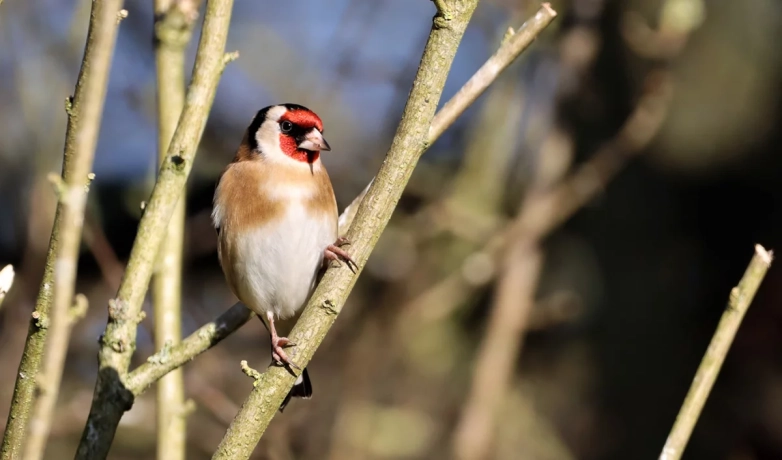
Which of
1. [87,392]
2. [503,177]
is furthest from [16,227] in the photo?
[503,177]

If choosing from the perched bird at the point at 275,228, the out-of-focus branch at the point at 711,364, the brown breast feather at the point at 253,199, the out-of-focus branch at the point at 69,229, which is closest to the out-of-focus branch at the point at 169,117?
the perched bird at the point at 275,228

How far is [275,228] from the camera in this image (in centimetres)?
297

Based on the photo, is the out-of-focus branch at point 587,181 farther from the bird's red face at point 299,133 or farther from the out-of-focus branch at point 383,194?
the out-of-focus branch at point 383,194

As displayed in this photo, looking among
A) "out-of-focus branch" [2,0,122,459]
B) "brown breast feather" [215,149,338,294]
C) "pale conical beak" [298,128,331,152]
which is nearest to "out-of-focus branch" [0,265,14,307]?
"out-of-focus branch" [2,0,122,459]

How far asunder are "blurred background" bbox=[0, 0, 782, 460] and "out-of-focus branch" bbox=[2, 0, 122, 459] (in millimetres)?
3070

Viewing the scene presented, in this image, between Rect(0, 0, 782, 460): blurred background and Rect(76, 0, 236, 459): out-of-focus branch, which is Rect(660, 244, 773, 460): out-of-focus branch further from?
Rect(0, 0, 782, 460): blurred background

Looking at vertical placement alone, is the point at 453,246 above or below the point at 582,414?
above

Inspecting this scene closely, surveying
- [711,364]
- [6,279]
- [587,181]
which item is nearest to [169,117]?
[6,279]

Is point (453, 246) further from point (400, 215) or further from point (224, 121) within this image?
point (224, 121)

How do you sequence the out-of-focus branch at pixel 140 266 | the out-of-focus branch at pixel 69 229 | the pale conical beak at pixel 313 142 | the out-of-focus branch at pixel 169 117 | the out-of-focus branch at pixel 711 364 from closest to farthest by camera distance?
the out-of-focus branch at pixel 69 229 < the out-of-focus branch at pixel 140 266 < the out-of-focus branch at pixel 711 364 < the out-of-focus branch at pixel 169 117 < the pale conical beak at pixel 313 142

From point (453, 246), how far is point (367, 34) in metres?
1.56

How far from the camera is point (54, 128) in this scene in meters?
4.32

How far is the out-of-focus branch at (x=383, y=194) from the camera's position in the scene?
1.82m

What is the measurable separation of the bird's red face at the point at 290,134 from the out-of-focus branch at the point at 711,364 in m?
1.54
